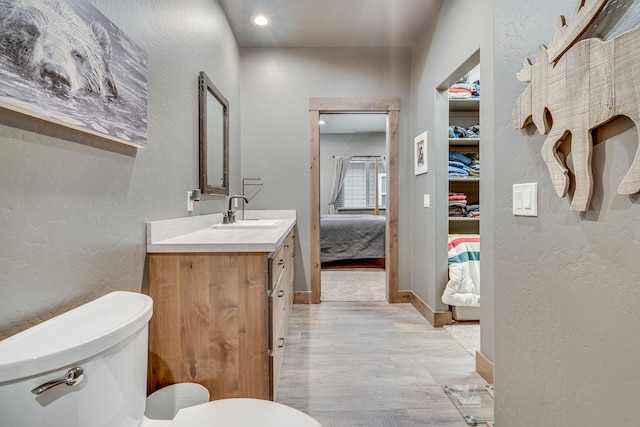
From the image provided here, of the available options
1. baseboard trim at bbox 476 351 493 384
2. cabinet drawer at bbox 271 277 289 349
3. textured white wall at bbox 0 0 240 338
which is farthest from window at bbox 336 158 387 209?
cabinet drawer at bbox 271 277 289 349

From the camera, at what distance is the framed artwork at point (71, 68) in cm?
77

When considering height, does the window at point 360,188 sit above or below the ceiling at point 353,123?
below

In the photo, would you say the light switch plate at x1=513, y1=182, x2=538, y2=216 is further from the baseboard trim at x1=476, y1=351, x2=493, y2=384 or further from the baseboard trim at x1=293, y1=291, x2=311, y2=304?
the baseboard trim at x1=293, y1=291, x2=311, y2=304

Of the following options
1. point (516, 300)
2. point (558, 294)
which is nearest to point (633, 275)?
point (558, 294)

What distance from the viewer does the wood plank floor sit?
1646 mm

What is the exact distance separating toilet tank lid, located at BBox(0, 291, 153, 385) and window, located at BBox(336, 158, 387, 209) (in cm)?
760

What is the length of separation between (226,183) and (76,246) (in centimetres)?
182

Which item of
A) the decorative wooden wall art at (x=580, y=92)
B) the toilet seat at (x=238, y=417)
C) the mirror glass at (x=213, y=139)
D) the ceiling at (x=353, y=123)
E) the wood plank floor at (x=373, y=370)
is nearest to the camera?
the decorative wooden wall art at (x=580, y=92)

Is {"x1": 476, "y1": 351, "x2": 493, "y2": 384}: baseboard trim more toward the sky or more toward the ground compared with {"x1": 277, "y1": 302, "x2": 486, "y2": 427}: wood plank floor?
more toward the sky

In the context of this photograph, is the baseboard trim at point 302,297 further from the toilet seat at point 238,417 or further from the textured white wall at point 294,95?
the toilet seat at point 238,417

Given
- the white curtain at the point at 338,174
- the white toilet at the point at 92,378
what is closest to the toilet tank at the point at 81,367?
the white toilet at the point at 92,378

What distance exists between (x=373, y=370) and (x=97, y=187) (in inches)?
72.0

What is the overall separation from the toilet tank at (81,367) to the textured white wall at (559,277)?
1241 mm

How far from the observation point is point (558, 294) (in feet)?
3.30
